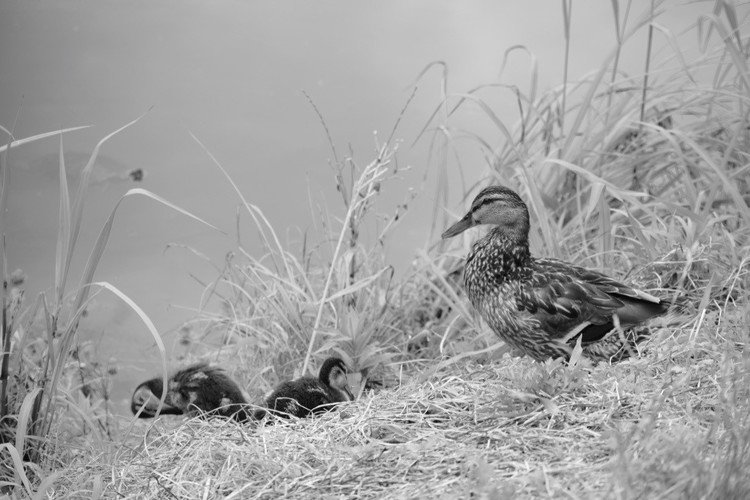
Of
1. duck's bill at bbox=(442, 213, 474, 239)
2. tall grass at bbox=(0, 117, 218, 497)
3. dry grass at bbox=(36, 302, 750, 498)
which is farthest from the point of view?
duck's bill at bbox=(442, 213, 474, 239)

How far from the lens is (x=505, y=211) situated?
4.87 metres

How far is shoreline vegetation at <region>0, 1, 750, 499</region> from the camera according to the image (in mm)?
2814

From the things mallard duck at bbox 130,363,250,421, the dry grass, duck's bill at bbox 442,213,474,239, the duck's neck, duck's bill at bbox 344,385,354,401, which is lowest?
duck's bill at bbox 344,385,354,401

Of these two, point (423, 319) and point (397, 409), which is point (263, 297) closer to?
point (423, 319)

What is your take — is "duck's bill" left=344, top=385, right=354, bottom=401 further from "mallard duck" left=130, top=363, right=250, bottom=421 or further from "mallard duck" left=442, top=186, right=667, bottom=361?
"mallard duck" left=442, top=186, right=667, bottom=361

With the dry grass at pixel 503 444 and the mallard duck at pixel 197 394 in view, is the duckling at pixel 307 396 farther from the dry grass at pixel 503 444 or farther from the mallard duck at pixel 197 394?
the dry grass at pixel 503 444

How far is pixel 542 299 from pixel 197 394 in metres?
1.90

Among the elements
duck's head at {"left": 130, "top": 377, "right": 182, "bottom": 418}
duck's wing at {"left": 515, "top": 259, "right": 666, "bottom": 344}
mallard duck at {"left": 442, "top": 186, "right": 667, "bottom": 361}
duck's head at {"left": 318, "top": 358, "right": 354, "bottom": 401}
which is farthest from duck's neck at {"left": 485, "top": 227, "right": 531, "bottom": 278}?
duck's head at {"left": 130, "top": 377, "right": 182, "bottom": 418}

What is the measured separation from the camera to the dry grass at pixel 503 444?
252 centimetres

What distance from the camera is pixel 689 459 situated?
239cm

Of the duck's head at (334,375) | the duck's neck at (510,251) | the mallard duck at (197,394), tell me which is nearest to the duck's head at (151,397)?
the mallard duck at (197,394)

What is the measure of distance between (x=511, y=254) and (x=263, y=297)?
1952 mm

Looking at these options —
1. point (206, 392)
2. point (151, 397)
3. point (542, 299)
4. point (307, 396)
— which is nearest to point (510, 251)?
point (542, 299)

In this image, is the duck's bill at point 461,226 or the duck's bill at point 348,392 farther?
the duck's bill at point 461,226
